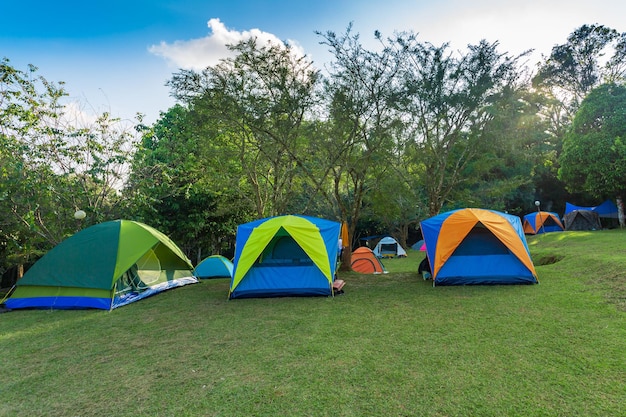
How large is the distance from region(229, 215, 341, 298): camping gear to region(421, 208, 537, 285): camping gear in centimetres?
222

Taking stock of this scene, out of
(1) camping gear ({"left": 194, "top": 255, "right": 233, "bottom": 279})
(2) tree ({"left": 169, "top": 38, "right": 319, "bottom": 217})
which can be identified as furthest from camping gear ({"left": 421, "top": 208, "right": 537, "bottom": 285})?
(1) camping gear ({"left": 194, "top": 255, "right": 233, "bottom": 279})

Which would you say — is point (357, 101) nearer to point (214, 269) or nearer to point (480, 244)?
point (480, 244)

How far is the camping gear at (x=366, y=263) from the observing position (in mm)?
10711

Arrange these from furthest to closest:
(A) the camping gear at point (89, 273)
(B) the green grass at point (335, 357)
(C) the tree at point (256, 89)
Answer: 1. (C) the tree at point (256, 89)
2. (A) the camping gear at point (89, 273)
3. (B) the green grass at point (335, 357)

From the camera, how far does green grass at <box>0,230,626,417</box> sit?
2709 millimetres

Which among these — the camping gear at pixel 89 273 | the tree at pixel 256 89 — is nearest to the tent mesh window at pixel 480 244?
the tree at pixel 256 89

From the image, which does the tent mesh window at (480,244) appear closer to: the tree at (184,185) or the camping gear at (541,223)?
the tree at (184,185)

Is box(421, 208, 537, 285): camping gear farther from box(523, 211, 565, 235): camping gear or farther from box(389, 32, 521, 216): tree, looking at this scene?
box(523, 211, 565, 235): camping gear

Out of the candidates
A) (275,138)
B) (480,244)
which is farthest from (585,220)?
(275,138)

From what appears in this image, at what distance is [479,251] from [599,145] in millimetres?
13952

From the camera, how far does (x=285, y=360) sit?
11.7 ft

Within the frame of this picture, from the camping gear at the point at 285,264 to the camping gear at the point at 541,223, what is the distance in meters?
19.8

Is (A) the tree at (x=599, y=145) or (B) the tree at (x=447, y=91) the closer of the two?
(B) the tree at (x=447, y=91)

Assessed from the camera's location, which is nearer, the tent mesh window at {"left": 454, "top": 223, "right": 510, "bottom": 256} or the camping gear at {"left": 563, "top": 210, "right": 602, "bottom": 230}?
the tent mesh window at {"left": 454, "top": 223, "right": 510, "bottom": 256}
